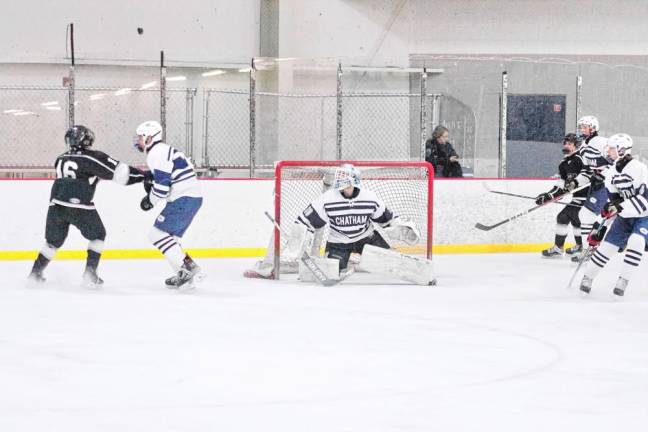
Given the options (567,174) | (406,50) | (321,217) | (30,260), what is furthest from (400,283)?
(406,50)

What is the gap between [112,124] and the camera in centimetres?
1139

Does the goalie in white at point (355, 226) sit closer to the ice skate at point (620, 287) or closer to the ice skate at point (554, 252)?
the ice skate at point (620, 287)

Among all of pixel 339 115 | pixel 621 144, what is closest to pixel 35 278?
pixel 621 144

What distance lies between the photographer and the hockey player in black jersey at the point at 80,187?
679 centimetres

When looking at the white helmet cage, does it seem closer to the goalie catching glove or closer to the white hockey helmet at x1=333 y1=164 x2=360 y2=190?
the white hockey helmet at x1=333 y1=164 x2=360 y2=190

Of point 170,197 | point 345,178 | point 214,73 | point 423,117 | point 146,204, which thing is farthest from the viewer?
point 214,73

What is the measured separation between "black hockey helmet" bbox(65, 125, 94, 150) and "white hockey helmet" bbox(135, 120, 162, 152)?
12.4 inches

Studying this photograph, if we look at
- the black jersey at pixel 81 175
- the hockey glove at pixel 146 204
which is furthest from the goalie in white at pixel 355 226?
the black jersey at pixel 81 175

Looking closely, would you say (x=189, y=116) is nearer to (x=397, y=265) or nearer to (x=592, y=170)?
(x=592, y=170)

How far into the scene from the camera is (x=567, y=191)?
8.89 m

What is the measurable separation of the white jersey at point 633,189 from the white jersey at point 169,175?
2.61m

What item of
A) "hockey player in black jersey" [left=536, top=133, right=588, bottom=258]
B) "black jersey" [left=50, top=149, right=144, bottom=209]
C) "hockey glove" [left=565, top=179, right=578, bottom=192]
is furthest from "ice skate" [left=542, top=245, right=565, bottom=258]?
"black jersey" [left=50, top=149, right=144, bottom=209]

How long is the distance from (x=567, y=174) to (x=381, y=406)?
224 inches

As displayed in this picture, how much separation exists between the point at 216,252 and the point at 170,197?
83.5 inches
